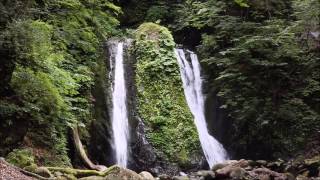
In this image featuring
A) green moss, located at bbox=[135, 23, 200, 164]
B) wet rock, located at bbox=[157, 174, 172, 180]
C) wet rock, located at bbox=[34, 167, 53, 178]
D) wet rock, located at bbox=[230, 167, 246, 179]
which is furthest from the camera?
green moss, located at bbox=[135, 23, 200, 164]

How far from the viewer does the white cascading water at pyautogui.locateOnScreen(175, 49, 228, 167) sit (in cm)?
1523

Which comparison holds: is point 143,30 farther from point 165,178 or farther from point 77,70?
point 165,178

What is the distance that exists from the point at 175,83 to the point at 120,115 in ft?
7.81

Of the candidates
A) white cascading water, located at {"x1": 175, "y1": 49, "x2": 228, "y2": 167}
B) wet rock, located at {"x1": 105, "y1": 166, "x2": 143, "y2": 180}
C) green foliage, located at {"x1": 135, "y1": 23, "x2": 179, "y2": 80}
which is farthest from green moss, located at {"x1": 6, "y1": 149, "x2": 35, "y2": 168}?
white cascading water, located at {"x1": 175, "y1": 49, "x2": 228, "y2": 167}

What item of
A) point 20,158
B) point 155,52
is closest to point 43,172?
point 20,158

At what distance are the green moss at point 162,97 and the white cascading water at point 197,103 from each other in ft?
3.81

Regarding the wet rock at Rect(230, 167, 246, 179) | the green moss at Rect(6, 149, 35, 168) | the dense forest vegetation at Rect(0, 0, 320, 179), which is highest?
the dense forest vegetation at Rect(0, 0, 320, 179)

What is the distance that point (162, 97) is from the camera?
1490 centimetres

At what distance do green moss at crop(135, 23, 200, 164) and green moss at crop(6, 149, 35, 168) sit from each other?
5176mm

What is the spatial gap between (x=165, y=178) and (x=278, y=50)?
213 inches

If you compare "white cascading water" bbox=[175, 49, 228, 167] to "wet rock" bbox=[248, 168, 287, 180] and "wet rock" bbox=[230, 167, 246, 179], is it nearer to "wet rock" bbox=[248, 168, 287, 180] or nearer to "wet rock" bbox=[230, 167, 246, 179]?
"wet rock" bbox=[248, 168, 287, 180]

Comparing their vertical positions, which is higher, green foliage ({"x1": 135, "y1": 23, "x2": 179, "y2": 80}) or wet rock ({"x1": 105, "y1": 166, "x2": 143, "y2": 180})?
green foliage ({"x1": 135, "y1": 23, "x2": 179, "y2": 80})

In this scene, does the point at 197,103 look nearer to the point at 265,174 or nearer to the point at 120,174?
the point at 265,174

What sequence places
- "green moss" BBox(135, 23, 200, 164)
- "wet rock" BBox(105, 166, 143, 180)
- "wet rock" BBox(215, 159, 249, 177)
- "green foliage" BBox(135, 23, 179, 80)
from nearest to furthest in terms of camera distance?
"wet rock" BBox(105, 166, 143, 180), "wet rock" BBox(215, 159, 249, 177), "green moss" BBox(135, 23, 200, 164), "green foliage" BBox(135, 23, 179, 80)
